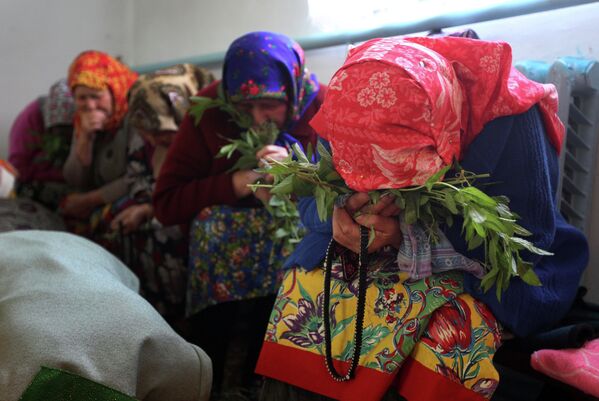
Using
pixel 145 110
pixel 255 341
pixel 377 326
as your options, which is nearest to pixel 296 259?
pixel 377 326

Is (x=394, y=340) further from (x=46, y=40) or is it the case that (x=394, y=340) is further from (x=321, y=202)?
(x=46, y=40)

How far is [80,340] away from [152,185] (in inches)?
49.2

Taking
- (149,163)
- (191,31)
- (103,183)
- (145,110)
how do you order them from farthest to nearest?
(191,31) < (103,183) < (149,163) < (145,110)

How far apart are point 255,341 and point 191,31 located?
163 cm

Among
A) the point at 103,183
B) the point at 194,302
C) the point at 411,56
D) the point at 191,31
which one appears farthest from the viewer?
the point at 191,31

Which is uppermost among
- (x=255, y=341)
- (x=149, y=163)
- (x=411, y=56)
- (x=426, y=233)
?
(x=411, y=56)

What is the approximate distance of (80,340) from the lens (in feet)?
Result: 3.79

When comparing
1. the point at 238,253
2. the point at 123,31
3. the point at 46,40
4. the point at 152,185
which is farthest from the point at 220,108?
the point at 46,40

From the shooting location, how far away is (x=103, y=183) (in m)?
2.62

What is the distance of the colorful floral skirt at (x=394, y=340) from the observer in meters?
1.04

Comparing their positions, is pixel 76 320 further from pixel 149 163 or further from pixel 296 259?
A: pixel 149 163

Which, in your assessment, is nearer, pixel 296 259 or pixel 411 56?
pixel 411 56

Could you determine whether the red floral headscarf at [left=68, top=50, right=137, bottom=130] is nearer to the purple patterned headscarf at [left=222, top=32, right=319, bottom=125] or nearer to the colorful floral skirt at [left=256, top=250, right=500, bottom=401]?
the purple patterned headscarf at [left=222, top=32, right=319, bottom=125]

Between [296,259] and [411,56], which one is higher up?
[411,56]
